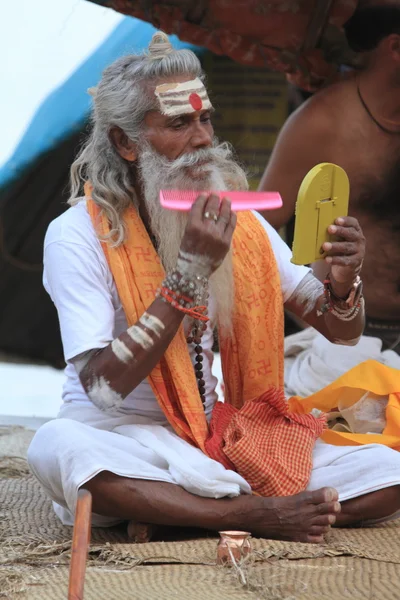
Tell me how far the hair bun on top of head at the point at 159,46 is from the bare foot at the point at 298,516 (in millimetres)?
1370

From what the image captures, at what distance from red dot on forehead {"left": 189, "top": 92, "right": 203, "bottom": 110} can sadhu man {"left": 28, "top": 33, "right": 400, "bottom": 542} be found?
0.07ft

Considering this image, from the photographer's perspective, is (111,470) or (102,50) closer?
(111,470)

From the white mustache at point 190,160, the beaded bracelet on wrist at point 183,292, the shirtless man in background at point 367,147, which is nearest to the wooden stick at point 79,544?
the beaded bracelet on wrist at point 183,292

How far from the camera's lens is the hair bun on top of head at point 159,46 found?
3408 millimetres

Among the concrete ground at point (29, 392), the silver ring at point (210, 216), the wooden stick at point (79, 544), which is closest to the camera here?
the wooden stick at point (79, 544)

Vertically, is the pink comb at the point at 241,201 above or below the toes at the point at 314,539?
above

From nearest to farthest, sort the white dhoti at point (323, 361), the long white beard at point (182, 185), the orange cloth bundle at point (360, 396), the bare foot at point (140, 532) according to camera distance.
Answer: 1. the bare foot at point (140, 532)
2. the long white beard at point (182, 185)
3. the orange cloth bundle at point (360, 396)
4. the white dhoti at point (323, 361)

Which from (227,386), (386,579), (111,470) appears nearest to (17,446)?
(227,386)

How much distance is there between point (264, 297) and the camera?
354 centimetres

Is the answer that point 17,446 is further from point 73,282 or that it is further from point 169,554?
point 169,554

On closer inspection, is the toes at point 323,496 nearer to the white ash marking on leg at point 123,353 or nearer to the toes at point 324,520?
the toes at point 324,520

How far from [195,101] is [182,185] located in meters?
0.26

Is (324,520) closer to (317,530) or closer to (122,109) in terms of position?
(317,530)

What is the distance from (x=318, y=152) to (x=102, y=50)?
105 cm
